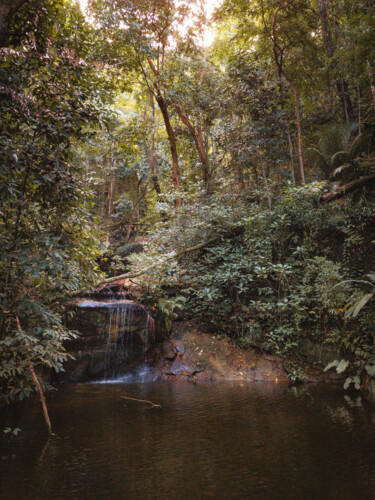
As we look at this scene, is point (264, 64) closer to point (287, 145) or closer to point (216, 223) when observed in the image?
point (287, 145)

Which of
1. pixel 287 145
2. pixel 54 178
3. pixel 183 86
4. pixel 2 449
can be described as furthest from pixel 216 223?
pixel 2 449

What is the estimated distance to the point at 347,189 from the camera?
339 inches

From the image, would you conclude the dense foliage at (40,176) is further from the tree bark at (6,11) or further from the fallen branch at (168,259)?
the fallen branch at (168,259)

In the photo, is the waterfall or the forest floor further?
the waterfall

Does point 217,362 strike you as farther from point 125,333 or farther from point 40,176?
point 40,176

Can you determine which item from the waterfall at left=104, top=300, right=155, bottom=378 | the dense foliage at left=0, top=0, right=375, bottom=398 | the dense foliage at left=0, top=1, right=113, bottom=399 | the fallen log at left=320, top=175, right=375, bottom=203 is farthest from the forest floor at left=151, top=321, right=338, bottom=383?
the fallen log at left=320, top=175, right=375, bottom=203

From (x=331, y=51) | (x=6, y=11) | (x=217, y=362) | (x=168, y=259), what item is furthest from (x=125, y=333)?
(x=331, y=51)

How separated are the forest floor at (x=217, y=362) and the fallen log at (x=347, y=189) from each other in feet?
14.4

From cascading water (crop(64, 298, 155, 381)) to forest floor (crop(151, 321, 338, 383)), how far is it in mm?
727

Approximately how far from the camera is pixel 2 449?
11.3 ft

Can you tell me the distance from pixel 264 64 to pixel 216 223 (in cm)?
611

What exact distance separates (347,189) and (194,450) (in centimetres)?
768

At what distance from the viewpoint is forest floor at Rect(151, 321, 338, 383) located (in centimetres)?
760

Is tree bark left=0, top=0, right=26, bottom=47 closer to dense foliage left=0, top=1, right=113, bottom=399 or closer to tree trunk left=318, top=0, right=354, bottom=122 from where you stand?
dense foliage left=0, top=1, right=113, bottom=399
